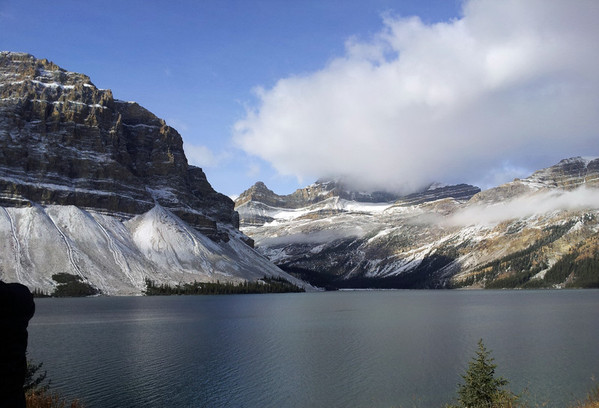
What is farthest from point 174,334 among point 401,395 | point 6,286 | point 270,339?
point 6,286

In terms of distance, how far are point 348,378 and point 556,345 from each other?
34.0 m

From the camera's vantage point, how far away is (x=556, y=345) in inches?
2574

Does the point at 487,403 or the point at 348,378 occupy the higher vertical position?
the point at 487,403

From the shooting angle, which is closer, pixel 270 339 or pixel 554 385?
pixel 554 385

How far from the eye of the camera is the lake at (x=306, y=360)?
4344 centimetres

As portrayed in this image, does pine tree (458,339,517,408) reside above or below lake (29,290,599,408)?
above

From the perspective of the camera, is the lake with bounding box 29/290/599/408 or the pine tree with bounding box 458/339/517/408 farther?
the lake with bounding box 29/290/599/408

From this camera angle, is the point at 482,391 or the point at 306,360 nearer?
the point at 482,391

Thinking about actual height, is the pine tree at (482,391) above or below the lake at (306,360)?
above

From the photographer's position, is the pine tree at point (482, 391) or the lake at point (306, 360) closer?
the pine tree at point (482, 391)

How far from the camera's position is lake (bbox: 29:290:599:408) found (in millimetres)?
43438

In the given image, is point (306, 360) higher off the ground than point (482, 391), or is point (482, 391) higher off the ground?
point (482, 391)

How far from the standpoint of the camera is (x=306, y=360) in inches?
2362

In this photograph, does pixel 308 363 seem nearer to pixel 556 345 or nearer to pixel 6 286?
pixel 556 345
